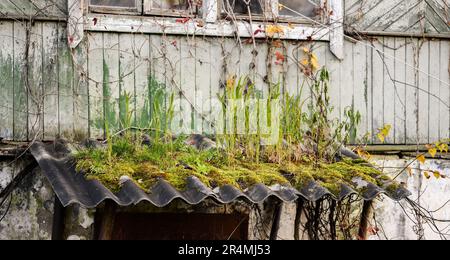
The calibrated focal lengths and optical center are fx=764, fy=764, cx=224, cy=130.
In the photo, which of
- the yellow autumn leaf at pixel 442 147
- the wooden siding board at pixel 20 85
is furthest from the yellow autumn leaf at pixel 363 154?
the wooden siding board at pixel 20 85

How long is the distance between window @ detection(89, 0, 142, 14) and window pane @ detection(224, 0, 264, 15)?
3.03 ft

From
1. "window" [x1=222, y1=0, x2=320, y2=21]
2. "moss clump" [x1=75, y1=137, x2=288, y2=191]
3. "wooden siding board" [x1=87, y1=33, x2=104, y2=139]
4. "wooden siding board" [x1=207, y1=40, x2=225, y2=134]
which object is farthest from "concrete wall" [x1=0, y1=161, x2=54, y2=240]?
"window" [x1=222, y1=0, x2=320, y2=21]

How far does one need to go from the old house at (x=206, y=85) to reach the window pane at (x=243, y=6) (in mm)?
16

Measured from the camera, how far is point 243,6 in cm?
791

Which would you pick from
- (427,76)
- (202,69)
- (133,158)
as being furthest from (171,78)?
(427,76)

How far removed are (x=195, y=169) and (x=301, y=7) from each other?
255cm

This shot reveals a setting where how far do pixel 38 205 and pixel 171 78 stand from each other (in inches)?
69.9

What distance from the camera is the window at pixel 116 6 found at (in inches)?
294

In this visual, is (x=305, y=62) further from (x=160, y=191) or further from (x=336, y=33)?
(x=160, y=191)

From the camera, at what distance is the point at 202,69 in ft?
25.2

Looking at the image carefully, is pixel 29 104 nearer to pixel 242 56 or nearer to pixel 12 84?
pixel 12 84

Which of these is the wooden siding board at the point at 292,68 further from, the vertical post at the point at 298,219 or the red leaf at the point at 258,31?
the vertical post at the point at 298,219

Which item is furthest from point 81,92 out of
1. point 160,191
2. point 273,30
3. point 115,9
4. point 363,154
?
point 363,154

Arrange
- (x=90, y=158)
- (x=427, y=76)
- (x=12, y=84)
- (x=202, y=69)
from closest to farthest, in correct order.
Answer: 1. (x=90, y=158)
2. (x=12, y=84)
3. (x=202, y=69)
4. (x=427, y=76)
